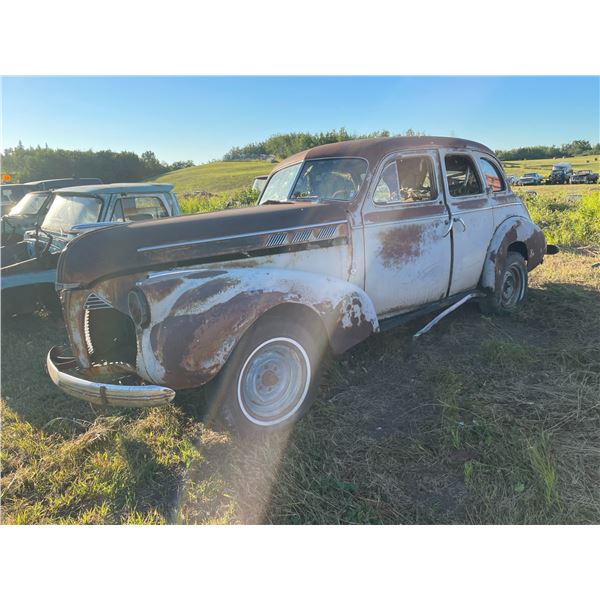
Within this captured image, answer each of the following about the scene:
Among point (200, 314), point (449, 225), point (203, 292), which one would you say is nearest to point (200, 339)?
point (200, 314)

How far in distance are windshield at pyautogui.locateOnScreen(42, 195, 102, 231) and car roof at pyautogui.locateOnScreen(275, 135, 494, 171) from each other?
282cm

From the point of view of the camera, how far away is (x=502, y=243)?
463cm

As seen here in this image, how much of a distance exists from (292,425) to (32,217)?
280 inches

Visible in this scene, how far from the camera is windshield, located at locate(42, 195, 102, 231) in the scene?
5.52 meters

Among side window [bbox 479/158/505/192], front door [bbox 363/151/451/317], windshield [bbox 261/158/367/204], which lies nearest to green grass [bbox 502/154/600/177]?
side window [bbox 479/158/505/192]

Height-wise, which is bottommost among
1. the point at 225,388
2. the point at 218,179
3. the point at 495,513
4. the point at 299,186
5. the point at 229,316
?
the point at 495,513

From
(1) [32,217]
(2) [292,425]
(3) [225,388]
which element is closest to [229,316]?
(3) [225,388]

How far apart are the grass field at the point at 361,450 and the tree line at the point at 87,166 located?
942 centimetres

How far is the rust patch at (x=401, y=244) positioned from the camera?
356 centimetres

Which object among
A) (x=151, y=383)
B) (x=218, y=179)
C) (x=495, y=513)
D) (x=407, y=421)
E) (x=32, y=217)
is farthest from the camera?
(x=218, y=179)

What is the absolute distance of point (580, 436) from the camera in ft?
9.12

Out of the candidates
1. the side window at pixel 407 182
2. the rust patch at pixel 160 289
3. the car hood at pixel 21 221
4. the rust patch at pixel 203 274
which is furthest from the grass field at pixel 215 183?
the rust patch at pixel 160 289

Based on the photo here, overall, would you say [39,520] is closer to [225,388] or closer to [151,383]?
[151,383]

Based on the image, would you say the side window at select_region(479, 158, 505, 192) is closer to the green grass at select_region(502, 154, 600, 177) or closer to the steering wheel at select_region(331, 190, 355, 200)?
the green grass at select_region(502, 154, 600, 177)
